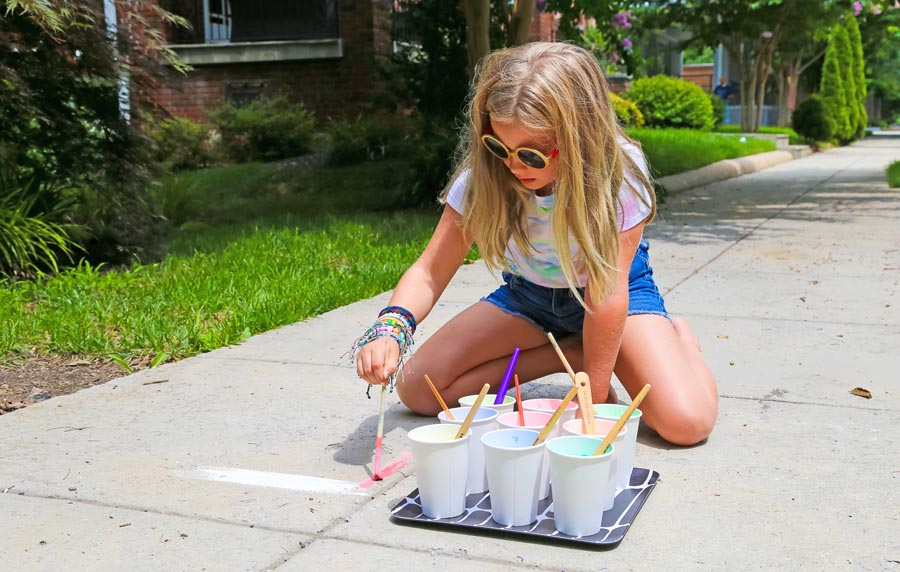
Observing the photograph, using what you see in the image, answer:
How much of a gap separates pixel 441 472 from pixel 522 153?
885 millimetres

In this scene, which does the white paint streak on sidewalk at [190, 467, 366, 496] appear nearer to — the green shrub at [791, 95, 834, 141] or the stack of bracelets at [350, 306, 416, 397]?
the stack of bracelets at [350, 306, 416, 397]

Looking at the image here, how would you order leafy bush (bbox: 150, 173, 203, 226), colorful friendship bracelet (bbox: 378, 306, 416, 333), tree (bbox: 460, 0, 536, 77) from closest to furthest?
Answer: colorful friendship bracelet (bbox: 378, 306, 416, 333)
leafy bush (bbox: 150, 173, 203, 226)
tree (bbox: 460, 0, 536, 77)

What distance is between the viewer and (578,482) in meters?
2.37

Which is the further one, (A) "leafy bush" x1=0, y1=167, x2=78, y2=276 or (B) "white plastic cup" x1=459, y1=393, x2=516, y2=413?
(A) "leafy bush" x1=0, y1=167, x2=78, y2=276

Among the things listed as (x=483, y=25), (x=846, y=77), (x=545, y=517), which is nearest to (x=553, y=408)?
(x=545, y=517)

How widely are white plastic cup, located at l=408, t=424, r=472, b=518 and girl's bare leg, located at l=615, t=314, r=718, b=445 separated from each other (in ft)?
2.85

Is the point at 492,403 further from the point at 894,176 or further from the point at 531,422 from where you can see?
the point at 894,176

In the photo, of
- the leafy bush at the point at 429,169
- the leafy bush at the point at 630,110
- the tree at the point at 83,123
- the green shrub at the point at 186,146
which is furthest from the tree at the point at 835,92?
the tree at the point at 83,123

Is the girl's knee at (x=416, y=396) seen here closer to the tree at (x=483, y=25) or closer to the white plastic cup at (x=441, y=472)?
the white plastic cup at (x=441, y=472)

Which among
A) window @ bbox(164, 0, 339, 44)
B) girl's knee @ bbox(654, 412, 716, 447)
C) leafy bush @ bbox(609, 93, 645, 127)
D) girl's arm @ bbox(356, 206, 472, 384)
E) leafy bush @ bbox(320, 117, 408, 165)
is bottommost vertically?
girl's knee @ bbox(654, 412, 716, 447)

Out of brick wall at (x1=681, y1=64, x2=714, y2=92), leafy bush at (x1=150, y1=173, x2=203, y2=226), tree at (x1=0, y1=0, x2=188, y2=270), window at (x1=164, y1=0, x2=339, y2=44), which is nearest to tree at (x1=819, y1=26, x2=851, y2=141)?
brick wall at (x1=681, y1=64, x2=714, y2=92)

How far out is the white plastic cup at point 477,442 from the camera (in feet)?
8.68

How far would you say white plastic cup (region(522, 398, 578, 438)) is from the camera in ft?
8.95

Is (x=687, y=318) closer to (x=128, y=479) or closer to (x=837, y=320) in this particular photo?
(x=837, y=320)
